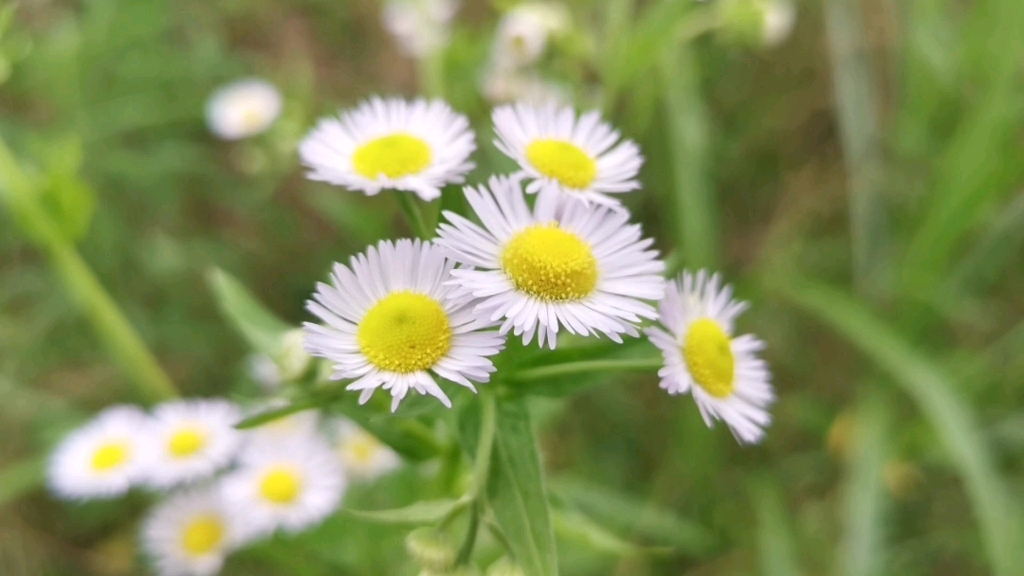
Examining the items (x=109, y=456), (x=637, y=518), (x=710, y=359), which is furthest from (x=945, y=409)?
(x=109, y=456)

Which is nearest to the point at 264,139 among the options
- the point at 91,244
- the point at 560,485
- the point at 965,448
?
the point at 91,244

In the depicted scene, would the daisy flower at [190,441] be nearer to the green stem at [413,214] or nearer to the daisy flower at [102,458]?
the daisy flower at [102,458]

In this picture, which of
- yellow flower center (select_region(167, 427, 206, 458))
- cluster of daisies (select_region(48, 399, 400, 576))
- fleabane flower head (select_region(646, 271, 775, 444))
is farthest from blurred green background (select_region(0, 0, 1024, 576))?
fleabane flower head (select_region(646, 271, 775, 444))

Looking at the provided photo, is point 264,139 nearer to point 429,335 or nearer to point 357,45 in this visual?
point 357,45

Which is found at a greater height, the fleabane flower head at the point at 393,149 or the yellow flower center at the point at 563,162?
the yellow flower center at the point at 563,162

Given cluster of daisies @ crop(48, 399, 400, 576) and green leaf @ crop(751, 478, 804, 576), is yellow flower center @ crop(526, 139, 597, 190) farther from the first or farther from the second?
green leaf @ crop(751, 478, 804, 576)

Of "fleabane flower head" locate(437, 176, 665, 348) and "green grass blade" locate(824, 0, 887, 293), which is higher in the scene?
"green grass blade" locate(824, 0, 887, 293)

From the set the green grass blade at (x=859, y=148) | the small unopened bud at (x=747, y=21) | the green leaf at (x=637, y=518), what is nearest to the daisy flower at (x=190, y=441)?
the green leaf at (x=637, y=518)
